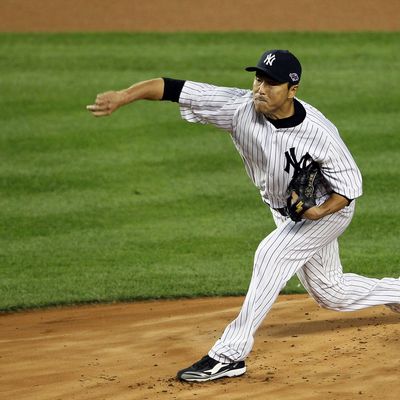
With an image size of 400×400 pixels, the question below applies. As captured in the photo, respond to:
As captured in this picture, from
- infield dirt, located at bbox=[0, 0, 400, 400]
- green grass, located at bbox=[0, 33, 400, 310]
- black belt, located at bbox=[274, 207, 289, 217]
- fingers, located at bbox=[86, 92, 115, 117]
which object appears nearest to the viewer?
fingers, located at bbox=[86, 92, 115, 117]

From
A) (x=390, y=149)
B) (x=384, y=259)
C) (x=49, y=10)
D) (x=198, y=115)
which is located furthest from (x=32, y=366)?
(x=49, y=10)

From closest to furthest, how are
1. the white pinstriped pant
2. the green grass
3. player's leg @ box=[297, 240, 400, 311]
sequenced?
the white pinstriped pant
player's leg @ box=[297, 240, 400, 311]
the green grass

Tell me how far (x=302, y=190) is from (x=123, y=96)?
1046mm

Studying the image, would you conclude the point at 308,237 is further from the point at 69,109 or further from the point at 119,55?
the point at 119,55

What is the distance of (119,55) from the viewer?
570 inches

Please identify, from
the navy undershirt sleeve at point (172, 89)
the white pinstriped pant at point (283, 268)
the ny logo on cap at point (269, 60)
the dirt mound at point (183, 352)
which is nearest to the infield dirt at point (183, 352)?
the dirt mound at point (183, 352)

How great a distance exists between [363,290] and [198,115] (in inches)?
56.2

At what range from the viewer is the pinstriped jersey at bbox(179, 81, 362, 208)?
5.70 m

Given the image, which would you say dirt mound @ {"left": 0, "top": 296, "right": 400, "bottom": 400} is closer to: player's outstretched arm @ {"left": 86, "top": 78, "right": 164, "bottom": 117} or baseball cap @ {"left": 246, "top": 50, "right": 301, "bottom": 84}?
player's outstretched arm @ {"left": 86, "top": 78, "right": 164, "bottom": 117}

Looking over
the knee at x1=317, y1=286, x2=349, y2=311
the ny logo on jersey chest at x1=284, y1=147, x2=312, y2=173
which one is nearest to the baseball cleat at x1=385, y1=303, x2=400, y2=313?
the knee at x1=317, y1=286, x2=349, y2=311

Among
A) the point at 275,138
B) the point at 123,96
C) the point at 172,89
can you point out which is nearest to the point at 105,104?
the point at 123,96

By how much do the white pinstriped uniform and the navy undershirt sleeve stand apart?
0.09 feet

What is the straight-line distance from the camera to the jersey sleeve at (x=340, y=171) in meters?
5.71

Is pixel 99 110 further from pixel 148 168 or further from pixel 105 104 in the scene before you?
pixel 148 168
